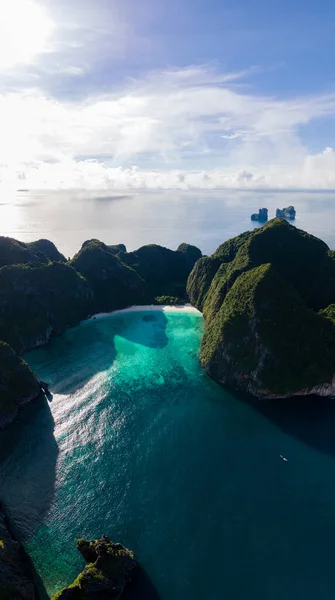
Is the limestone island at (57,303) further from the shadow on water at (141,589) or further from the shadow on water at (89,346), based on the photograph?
the shadow on water at (89,346)

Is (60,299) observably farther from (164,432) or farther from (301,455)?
(301,455)

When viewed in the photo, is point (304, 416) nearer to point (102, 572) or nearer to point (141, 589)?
point (141, 589)

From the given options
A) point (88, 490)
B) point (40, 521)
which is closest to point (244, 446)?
point (88, 490)

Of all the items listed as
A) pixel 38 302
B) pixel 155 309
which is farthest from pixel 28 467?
pixel 155 309

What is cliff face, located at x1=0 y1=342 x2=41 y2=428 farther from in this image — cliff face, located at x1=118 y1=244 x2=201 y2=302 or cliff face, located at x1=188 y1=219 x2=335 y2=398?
cliff face, located at x1=118 y1=244 x2=201 y2=302

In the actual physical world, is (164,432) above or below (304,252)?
below


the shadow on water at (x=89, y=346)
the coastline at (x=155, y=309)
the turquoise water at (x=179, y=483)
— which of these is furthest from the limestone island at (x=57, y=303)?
the shadow on water at (x=89, y=346)

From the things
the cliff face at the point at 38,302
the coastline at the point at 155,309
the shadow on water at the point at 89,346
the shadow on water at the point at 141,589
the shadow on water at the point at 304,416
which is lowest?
the shadow on water at the point at 141,589
